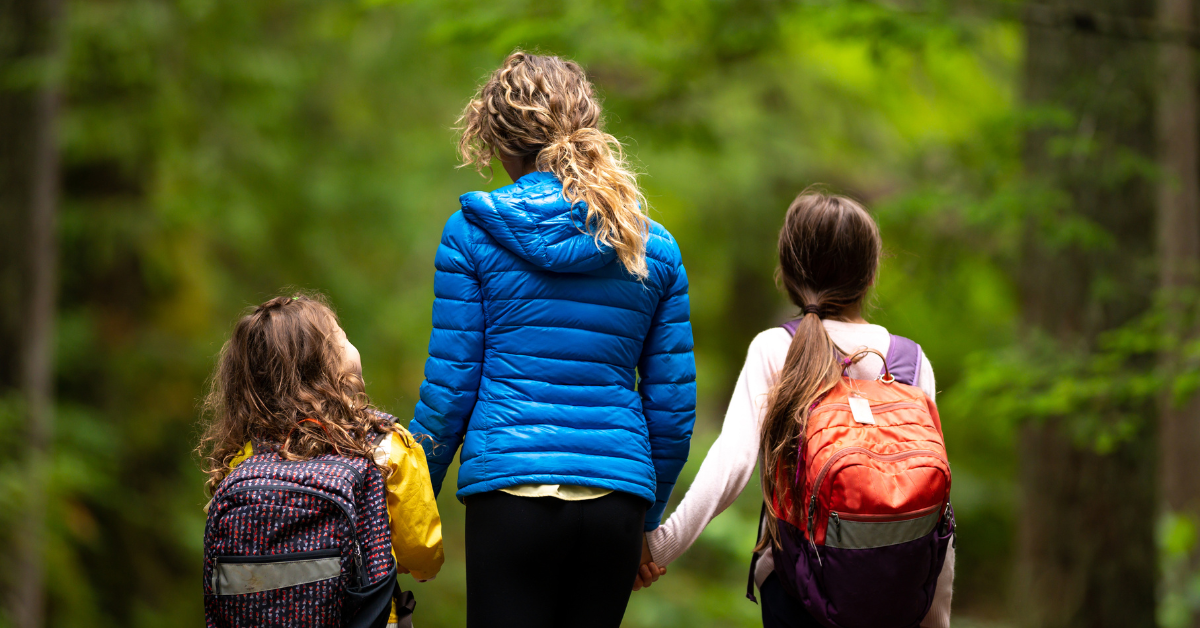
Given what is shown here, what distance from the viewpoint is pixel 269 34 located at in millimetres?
9438

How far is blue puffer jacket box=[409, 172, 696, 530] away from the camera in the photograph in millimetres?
2172

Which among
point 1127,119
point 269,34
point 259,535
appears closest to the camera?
point 259,535

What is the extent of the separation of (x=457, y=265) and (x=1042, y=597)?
4.76m

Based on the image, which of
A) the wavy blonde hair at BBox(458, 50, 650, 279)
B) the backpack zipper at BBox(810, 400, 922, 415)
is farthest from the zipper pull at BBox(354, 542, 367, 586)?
the backpack zipper at BBox(810, 400, 922, 415)

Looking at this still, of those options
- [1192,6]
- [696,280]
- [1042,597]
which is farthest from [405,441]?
[696,280]

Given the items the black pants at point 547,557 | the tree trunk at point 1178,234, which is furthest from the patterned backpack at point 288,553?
the tree trunk at point 1178,234

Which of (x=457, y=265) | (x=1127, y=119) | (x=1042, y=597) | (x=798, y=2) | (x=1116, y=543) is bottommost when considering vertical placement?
(x=1042, y=597)

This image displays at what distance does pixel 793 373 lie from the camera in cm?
233

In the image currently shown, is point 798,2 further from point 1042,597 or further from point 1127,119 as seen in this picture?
point 1042,597

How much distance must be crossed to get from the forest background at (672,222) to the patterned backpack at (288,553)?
0.47 m

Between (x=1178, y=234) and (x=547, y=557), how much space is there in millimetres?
8286

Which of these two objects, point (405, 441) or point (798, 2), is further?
point (798, 2)

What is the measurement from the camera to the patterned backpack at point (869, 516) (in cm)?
210

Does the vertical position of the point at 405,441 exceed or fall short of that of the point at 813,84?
it falls short
